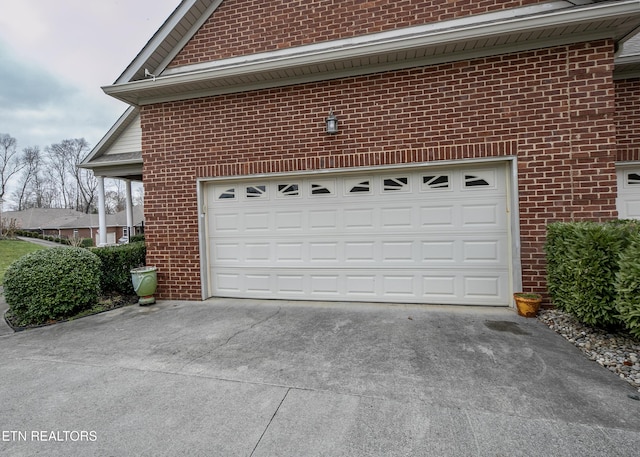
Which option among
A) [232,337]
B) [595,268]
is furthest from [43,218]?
[595,268]

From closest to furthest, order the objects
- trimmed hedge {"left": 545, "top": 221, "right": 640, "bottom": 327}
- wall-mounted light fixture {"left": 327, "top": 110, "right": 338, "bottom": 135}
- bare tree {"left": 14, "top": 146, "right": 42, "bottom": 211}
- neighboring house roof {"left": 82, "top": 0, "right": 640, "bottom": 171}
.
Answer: trimmed hedge {"left": 545, "top": 221, "right": 640, "bottom": 327} < neighboring house roof {"left": 82, "top": 0, "right": 640, "bottom": 171} < wall-mounted light fixture {"left": 327, "top": 110, "right": 338, "bottom": 135} < bare tree {"left": 14, "top": 146, "right": 42, "bottom": 211}

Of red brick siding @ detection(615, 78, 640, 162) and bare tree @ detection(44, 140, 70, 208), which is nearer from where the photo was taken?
red brick siding @ detection(615, 78, 640, 162)

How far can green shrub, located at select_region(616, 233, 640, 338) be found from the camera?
2.86 m

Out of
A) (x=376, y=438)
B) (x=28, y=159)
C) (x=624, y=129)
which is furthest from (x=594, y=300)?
(x=28, y=159)

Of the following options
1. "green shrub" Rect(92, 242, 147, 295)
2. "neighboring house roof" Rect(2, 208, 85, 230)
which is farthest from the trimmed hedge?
"neighboring house roof" Rect(2, 208, 85, 230)

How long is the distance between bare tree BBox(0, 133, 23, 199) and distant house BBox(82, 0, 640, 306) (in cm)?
5782

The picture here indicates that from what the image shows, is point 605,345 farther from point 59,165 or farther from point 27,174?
point 27,174

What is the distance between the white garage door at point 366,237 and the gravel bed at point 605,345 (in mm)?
946

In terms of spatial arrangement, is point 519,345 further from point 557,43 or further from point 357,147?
point 557,43

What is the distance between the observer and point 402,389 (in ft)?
8.48

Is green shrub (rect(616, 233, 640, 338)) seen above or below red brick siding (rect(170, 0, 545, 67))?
below

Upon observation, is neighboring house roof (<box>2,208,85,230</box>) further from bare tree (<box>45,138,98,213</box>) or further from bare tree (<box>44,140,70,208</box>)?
bare tree (<box>44,140,70,208</box>)

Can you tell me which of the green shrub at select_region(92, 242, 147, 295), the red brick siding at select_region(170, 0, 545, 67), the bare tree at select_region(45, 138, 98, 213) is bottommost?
the green shrub at select_region(92, 242, 147, 295)

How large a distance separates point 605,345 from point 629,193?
Answer: 3702 mm
